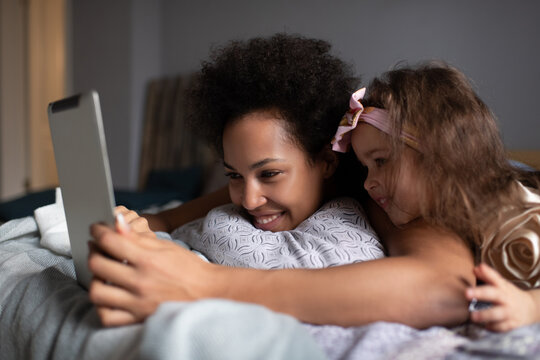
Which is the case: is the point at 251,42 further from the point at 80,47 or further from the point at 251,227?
the point at 80,47

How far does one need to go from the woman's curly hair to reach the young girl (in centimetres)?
14

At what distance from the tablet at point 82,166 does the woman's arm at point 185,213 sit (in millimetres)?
564

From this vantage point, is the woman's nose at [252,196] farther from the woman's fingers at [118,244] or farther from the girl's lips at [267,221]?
the woman's fingers at [118,244]

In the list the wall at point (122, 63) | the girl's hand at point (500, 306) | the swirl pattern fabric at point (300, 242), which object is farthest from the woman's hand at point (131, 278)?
the wall at point (122, 63)

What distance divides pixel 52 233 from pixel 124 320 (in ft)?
1.87

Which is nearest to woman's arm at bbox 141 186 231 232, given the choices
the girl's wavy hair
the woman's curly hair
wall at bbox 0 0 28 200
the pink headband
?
the woman's curly hair

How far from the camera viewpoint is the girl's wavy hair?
825 millimetres

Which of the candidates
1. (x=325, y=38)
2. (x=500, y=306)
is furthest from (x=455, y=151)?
(x=325, y=38)

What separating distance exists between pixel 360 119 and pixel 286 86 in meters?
0.19

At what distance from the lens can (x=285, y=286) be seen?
68cm

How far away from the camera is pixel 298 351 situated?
55 centimetres

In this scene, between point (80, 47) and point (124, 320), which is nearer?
point (124, 320)

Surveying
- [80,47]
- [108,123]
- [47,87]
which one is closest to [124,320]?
[108,123]

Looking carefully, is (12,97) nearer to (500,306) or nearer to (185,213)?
(185,213)
